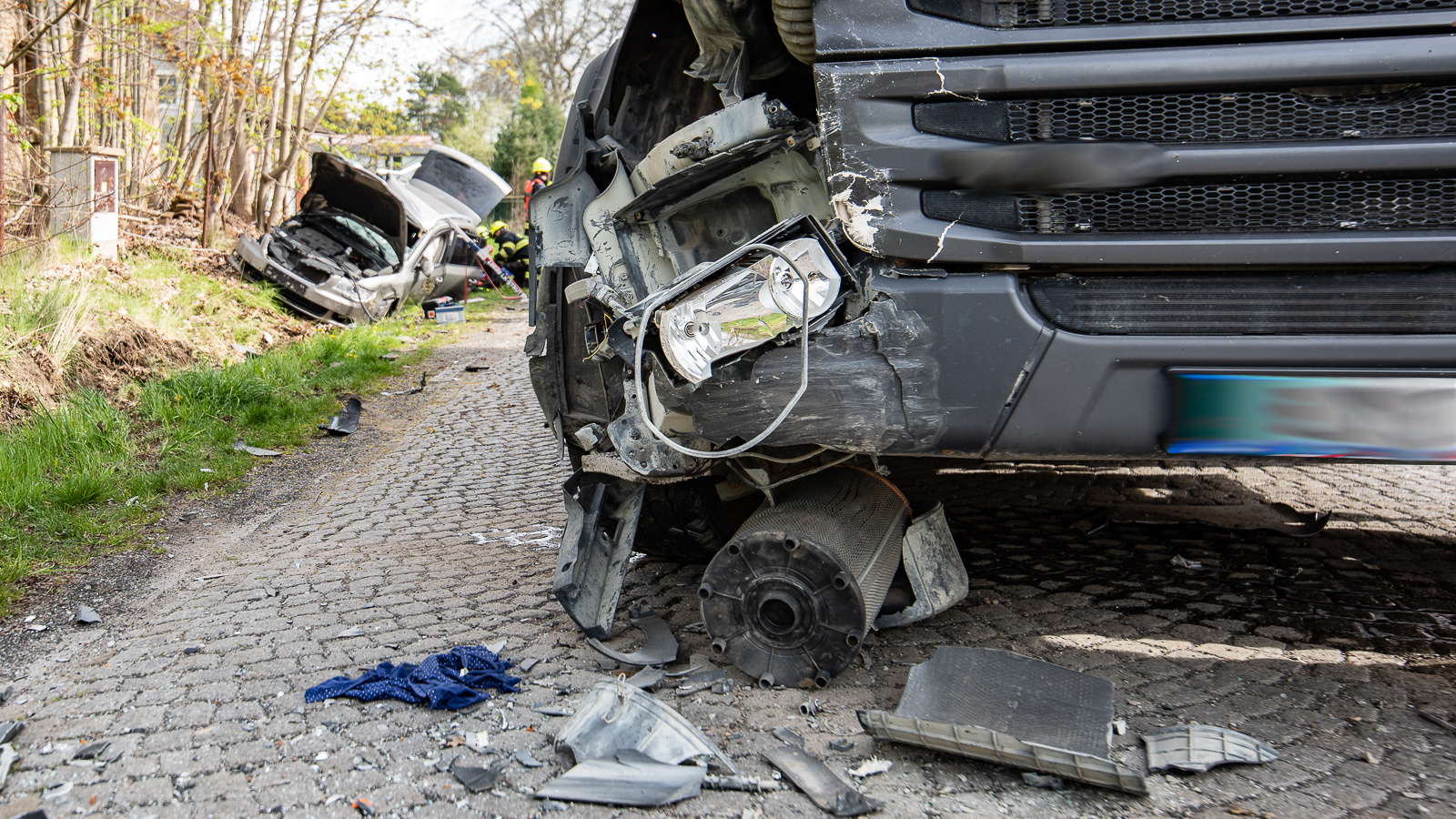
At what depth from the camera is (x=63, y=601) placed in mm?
3613

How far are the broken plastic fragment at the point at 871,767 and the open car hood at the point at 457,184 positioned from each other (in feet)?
41.4

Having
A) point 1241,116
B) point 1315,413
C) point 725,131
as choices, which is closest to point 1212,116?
point 1241,116

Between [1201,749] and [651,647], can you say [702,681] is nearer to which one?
[651,647]

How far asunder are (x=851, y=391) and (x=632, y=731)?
99cm

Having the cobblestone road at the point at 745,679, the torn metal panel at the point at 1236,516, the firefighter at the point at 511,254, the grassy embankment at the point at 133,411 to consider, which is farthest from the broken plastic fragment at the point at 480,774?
the firefighter at the point at 511,254

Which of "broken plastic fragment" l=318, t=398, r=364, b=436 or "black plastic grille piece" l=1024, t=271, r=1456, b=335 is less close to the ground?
"black plastic grille piece" l=1024, t=271, r=1456, b=335

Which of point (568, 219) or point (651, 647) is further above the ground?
point (568, 219)

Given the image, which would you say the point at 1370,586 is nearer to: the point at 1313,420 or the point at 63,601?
the point at 1313,420

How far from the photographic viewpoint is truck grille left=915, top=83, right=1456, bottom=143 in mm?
2221

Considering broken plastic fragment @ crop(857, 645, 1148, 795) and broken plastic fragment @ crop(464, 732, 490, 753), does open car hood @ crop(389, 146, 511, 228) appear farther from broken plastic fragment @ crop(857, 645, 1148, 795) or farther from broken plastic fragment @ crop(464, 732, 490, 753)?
broken plastic fragment @ crop(857, 645, 1148, 795)

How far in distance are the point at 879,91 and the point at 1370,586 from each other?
2.63m

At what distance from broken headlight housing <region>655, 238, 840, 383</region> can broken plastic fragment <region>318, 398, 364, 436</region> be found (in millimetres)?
4730

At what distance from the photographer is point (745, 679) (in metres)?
2.87

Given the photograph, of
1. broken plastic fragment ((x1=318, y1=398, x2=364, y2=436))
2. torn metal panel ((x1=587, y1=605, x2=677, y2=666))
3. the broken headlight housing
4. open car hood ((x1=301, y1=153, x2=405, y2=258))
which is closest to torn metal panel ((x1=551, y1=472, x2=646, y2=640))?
torn metal panel ((x1=587, y1=605, x2=677, y2=666))
